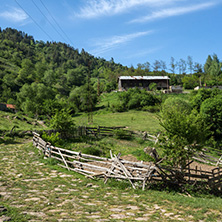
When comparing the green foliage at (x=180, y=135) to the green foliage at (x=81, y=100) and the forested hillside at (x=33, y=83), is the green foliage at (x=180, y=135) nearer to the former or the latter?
the forested hillside at (x=33, y=83)

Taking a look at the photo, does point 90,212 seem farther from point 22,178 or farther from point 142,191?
point 22,178

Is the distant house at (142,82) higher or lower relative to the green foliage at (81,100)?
higher

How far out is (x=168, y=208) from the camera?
268 inches

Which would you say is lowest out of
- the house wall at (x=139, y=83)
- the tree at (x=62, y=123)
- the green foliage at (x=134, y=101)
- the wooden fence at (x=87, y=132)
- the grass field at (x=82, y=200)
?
the grass field at (x=82, y=200)

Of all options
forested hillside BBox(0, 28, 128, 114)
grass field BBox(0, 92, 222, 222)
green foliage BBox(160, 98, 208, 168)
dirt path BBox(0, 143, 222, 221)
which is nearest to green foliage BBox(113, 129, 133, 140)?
green foliage BBox(160, 98, 208, 168)

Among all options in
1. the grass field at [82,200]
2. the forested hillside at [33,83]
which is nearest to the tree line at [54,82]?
the forested hillside at [33,83]

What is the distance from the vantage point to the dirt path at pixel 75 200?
5.85 metres

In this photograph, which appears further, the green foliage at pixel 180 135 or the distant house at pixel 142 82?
the distant house at pixel 142 82

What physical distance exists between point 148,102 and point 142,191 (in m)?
48.3

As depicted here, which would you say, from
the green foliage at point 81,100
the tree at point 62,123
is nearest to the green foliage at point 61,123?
the tree at point 62,123

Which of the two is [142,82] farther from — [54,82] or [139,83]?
[54,82]

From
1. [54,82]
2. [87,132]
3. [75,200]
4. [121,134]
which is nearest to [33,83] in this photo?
[54,82]

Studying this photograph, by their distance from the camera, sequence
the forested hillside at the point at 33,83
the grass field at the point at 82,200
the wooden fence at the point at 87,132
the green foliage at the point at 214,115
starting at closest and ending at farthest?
the grass field at the point at 82,200
the wooden fence at the point at 87,132
the green foliage at the point at 214,115
the forested hillside at the point at 33,83

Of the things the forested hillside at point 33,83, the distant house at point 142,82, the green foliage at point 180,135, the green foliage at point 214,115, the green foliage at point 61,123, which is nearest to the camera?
the green foliage at point 180,135
